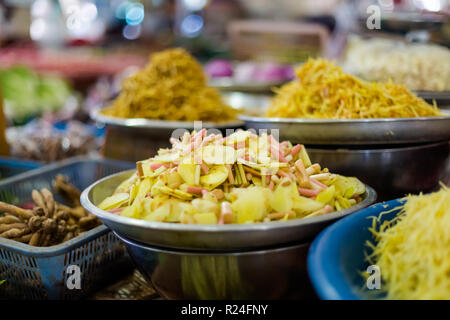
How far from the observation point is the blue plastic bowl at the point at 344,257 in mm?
663

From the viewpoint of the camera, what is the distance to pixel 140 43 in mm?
6355

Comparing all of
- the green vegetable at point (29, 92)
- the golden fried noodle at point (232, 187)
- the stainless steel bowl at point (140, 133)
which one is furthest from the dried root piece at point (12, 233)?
the green vegetable at point (29, 92)

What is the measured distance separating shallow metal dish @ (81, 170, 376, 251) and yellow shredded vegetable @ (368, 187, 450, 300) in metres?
0.11

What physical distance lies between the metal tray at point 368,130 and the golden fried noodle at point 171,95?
556mm

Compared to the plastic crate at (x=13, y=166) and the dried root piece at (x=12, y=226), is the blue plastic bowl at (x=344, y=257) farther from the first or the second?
the plastic crate at (x=13, y=166)

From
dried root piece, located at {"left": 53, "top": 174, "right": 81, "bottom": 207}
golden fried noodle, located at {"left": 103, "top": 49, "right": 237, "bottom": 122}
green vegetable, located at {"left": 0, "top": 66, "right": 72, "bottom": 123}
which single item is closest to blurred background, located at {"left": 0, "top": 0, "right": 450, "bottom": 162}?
green vegetable, located at {"left": 0, "top": 66, "right": 72, "bottom": 123}

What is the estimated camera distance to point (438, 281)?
679 millimetres

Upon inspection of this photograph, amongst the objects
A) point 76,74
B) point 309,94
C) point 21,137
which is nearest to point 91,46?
point 76,74

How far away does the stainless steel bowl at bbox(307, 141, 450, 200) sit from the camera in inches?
47.6

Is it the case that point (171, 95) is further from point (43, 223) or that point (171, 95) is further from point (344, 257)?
point (344, 257)

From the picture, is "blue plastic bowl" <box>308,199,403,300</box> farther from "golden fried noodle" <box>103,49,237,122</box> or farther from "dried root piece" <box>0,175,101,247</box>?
"golden fried noodle" <box>103,49,237,122</box>

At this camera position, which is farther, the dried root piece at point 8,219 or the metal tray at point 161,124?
the metal tray at point 161,124

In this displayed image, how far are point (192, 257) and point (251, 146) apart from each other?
318 millimetres
